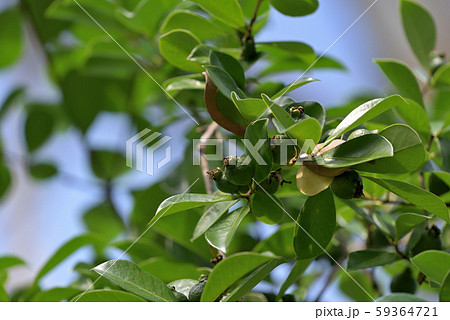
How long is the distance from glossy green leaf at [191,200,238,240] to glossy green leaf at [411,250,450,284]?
21cm

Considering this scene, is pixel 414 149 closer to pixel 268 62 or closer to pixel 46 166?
pixel 268 62

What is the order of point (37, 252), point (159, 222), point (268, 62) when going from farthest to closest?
point (37, 252) < point (268, 62) < point (159, 222)

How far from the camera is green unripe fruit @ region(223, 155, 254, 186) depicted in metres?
0.56

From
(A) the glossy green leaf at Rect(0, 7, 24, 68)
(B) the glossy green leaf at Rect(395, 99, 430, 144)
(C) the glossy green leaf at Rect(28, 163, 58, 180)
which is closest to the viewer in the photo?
(B) the glossy green leaf at Rect(395, 99, 430, 144)

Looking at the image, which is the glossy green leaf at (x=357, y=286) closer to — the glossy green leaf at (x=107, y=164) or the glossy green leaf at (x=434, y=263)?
the glossy green leaf at (x=434, y=263)

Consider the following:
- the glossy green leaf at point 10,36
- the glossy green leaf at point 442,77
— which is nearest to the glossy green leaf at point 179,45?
the glossy green leaf at point 442,77

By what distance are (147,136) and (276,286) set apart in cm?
38

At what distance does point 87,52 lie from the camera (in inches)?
45.3

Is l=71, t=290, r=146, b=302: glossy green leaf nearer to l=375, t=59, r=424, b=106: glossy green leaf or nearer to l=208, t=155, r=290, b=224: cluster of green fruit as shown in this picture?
l=208, t=155, r=290, b=224: cluster of green fruit

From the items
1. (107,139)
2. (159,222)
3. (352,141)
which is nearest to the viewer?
(352,141)

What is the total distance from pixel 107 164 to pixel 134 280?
0.82 metres

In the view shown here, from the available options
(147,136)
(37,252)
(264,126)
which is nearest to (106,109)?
(147,136)

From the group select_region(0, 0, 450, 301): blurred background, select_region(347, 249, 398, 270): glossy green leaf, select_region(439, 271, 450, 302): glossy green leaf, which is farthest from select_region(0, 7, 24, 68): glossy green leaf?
select_region(439, 271, 450, 302): glossy green leaf

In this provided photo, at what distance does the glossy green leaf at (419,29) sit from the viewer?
93cm
